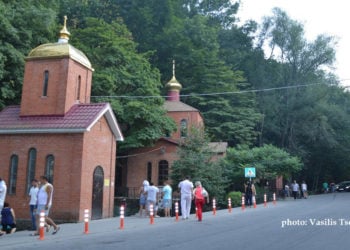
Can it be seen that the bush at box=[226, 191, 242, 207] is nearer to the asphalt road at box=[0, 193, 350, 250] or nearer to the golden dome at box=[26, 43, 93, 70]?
the golden dome at box=[26, 43, 93, 70]

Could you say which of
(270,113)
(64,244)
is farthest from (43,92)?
(270,113)

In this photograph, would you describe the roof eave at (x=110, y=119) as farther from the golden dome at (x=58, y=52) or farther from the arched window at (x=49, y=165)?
the golden dome at (x=58, y=52)

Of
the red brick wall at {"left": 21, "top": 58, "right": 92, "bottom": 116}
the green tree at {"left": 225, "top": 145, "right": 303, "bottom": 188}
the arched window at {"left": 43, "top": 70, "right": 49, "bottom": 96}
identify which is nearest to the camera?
the red brick wall at {"left": 21, "top": 58, "right": 92, "bottom": 116}

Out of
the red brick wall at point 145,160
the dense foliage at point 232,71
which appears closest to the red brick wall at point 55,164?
the dense foliage at point 232,71

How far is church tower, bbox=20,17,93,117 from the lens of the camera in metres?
22.1

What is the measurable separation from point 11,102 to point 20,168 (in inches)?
378

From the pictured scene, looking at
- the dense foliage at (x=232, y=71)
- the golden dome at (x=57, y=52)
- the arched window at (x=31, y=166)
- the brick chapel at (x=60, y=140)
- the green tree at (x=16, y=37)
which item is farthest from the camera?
the dense foliage at (x=232, y=71)

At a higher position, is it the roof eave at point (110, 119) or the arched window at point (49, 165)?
the roof eave at point (110, 119)

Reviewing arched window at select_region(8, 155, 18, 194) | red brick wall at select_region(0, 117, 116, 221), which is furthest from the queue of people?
arched window at select_region(8, 155, 18, 194)

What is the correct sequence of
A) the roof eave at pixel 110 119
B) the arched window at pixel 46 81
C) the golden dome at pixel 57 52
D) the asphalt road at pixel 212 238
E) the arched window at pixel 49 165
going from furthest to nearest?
the arched window at pixel 46 81, the golden dome at pixel 57 52, the roof eave at pixel 110 119, the arched window at pixel 49 165, the asphalt road at pixel 212 238

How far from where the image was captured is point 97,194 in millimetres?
21578

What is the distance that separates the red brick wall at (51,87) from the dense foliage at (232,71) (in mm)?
11704

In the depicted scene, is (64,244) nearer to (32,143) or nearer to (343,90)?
(32,143)

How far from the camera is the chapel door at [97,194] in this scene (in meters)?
21.2
